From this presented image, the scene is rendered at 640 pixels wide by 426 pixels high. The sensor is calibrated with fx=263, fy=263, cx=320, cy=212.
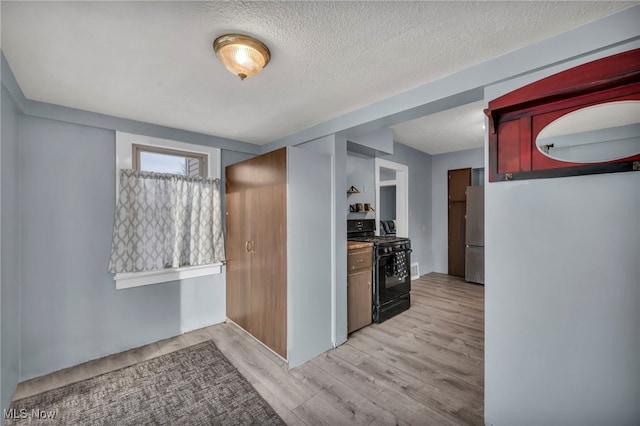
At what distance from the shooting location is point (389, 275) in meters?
3.38

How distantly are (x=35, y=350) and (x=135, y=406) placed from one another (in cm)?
116

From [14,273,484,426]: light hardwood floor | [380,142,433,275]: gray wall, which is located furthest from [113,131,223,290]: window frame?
[380,142,433,275]: gray wall

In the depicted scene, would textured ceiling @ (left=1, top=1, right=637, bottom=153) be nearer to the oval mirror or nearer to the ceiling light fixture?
the ceiling light fixture

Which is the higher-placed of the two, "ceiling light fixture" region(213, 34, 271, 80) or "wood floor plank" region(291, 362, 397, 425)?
"ceiling light fixture" region(213, 34, 271, 80)

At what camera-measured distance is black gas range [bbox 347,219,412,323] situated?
3.23 m

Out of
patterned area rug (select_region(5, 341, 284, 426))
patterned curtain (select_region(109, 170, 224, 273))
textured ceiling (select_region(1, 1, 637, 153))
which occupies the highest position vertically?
textured ceiling (select_region(1, 1, 637, 153))

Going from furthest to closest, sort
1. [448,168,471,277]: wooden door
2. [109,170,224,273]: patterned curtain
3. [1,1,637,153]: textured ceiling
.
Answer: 1. [448,168,471,277]: wooden door
2. [109,170,224,273]: patterned curtain
3. [1,1,637,153]: textured ceiling

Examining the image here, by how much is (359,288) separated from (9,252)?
3005mm

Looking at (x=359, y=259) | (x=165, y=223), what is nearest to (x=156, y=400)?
(x=165, y=223)

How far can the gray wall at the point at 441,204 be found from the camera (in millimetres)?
5301

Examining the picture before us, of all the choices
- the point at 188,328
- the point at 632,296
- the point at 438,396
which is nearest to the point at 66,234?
the point at 188,328

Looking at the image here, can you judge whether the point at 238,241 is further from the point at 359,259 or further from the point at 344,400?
the point at 344,400

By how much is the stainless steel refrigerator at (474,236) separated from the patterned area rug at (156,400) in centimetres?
426

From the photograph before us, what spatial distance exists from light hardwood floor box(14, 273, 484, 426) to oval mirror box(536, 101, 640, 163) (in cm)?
174
